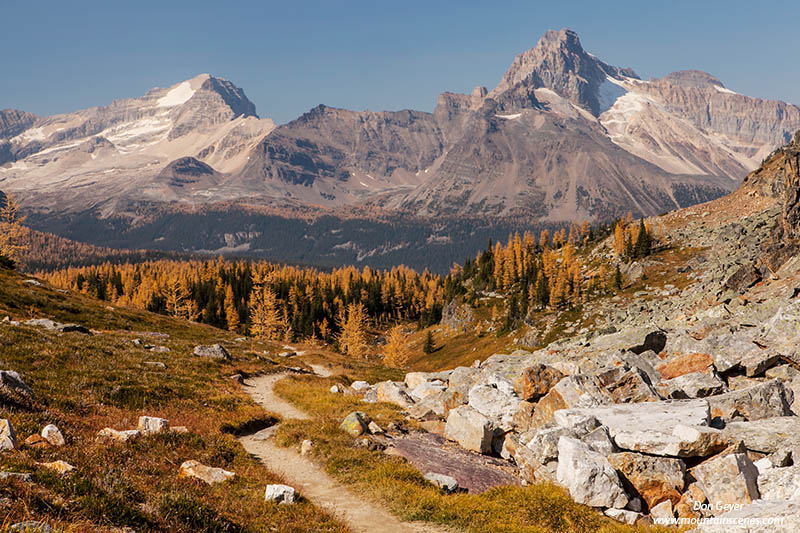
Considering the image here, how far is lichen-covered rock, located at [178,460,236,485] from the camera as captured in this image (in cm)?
1605

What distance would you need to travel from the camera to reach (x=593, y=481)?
15883mm

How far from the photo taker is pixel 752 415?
18688 millimetres

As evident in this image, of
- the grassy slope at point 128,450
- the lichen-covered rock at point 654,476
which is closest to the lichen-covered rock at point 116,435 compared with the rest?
the grassy slope at point 128,450

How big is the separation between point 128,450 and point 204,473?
2788 millimetres

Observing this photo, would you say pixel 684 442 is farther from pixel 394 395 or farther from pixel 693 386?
pixel 394 395

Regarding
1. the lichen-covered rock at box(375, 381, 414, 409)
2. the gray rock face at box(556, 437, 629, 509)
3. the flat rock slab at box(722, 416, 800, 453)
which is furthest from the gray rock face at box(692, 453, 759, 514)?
the lichen-covered rock at box(375, 381, 414, 409)

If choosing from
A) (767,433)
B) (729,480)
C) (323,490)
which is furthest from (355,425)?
(767,433)

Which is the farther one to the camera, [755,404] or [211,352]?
[211,352]

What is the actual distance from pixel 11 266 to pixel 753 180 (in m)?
206

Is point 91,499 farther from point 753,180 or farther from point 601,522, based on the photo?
point 753,180

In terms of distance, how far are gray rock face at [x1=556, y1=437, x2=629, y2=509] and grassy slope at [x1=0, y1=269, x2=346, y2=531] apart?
861 centimetres

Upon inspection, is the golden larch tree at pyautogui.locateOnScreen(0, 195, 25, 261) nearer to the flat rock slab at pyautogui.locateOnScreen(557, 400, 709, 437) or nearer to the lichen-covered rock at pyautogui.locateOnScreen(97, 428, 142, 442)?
the lichen-covered rock at pyautogui.locateOnScreen(97, 428, 142, 442)

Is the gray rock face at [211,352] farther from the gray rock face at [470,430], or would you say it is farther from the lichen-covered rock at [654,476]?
the lichen-covered rock at [654,476]

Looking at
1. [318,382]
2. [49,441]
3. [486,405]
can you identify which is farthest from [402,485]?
[318,382]
